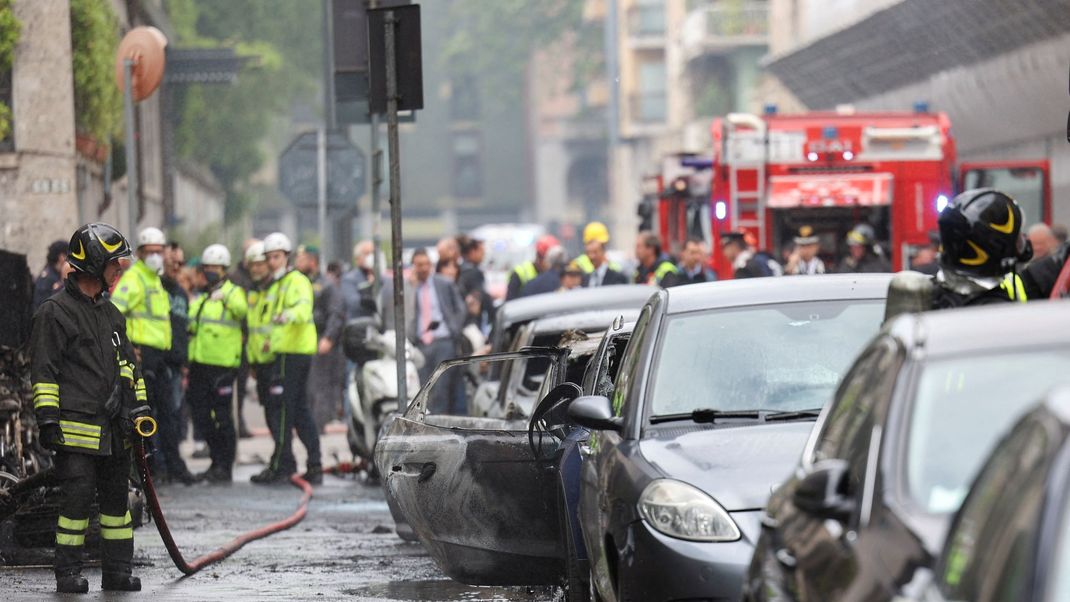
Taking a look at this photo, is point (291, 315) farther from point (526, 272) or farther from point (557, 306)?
point (526, 272)

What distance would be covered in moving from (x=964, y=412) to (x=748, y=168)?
16661 mm

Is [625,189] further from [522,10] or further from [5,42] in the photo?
[5,42]

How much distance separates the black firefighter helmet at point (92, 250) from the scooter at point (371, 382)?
520 centimetres

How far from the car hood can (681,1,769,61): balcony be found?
1964 inches

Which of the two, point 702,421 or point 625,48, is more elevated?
point 625,48

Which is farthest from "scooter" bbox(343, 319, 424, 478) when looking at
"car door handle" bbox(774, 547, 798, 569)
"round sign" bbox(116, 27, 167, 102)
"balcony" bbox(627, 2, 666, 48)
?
"balcony" bbox(627, 2, 666, 48)

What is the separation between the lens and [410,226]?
8756 cm

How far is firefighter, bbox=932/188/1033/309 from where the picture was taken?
6566 mm

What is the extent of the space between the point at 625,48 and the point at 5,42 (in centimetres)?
5555

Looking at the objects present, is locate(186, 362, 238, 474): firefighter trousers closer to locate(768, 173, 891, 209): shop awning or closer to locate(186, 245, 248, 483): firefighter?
locate(186, 245, 248, 483): firefighter

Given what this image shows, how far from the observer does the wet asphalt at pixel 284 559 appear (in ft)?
32.7

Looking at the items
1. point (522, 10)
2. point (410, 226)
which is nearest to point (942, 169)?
point (522, 10)

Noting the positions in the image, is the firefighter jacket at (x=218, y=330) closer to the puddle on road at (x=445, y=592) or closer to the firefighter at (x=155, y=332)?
the firefighter at (x=155, y=332)

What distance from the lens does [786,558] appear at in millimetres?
4902
